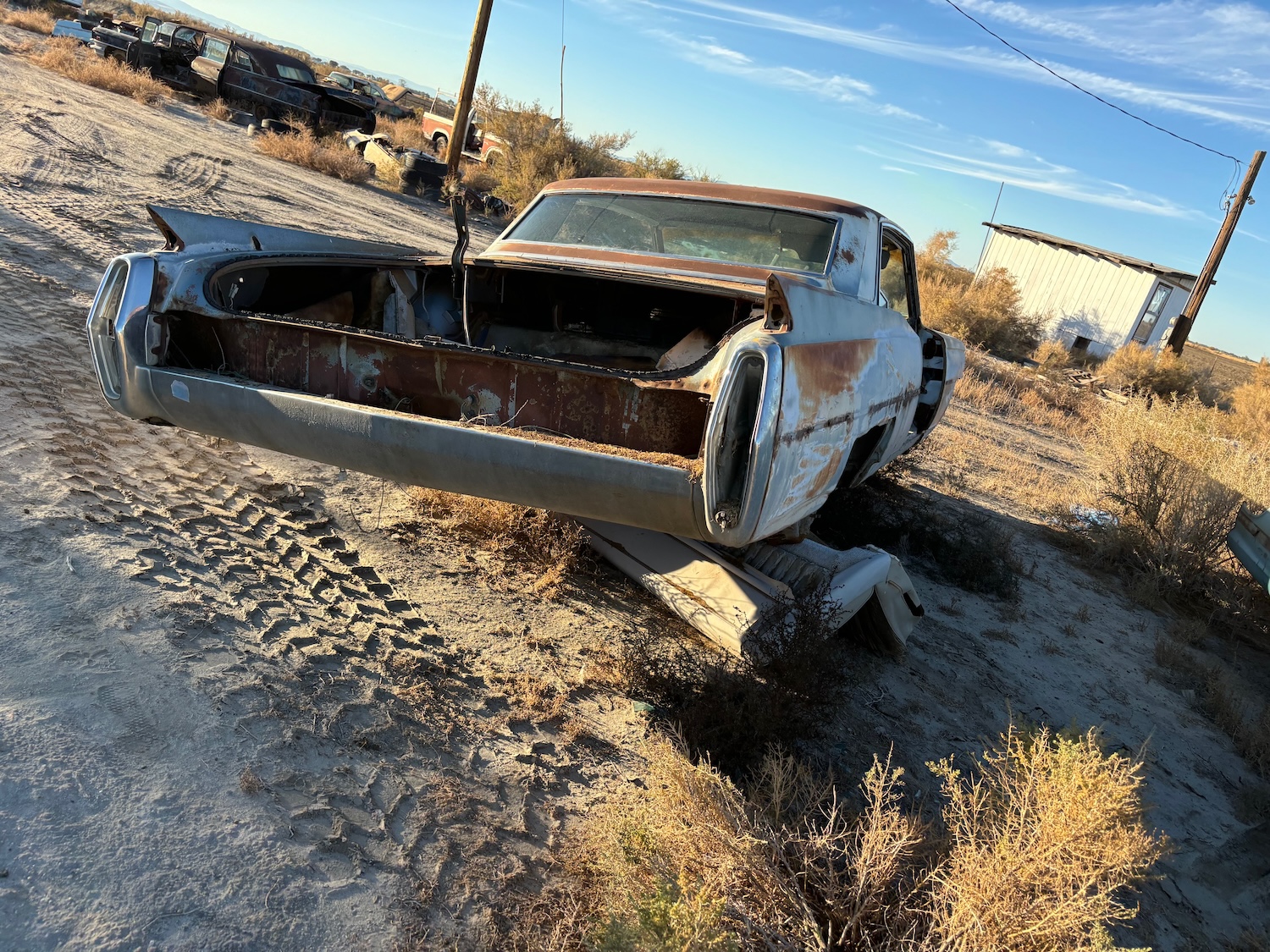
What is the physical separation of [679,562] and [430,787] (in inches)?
59.3

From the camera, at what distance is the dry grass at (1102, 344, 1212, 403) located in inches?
688

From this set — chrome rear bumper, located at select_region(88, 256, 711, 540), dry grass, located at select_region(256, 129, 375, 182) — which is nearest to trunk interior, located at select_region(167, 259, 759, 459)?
chrome rear bumper, located at select_region(88, 256, 711, 540)

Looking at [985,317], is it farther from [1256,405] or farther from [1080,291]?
[1080,291]

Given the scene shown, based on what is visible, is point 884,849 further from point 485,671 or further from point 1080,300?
point 1080,300

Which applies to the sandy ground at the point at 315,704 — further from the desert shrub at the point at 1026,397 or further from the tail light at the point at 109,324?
the desert shrub at the point at 1026,397

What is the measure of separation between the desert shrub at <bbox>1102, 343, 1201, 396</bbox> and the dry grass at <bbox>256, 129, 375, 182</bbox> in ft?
52.6

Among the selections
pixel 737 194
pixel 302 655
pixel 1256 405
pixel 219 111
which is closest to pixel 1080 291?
pixel 1256 405

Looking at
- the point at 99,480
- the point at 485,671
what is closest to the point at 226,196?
the point at 99,480

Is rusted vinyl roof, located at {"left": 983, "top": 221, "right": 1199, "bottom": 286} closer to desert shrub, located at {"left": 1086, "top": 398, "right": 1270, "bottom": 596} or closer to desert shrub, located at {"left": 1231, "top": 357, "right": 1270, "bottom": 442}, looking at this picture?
desert shrub, located at {"left": 1231, "top": 357, "right": 1270, "bottom": 442}

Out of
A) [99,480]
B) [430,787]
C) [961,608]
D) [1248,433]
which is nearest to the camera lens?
[430,787]

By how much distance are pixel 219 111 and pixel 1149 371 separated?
20.2 metres

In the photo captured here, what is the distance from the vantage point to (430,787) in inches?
88.0

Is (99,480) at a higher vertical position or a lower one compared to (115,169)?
lower

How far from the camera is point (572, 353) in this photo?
4090 millimetres
